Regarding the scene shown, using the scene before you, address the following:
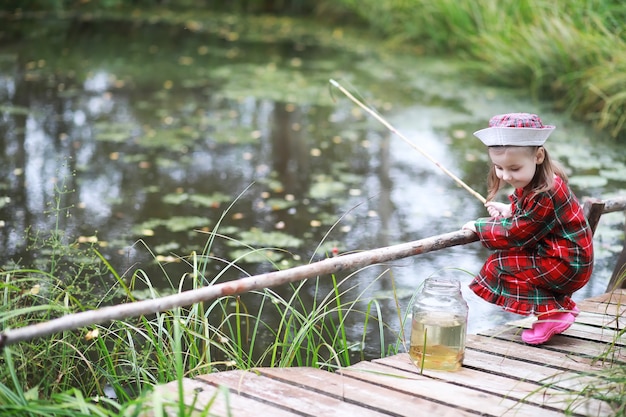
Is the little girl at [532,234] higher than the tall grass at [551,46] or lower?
lower

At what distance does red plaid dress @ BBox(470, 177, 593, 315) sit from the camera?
3.04 metres

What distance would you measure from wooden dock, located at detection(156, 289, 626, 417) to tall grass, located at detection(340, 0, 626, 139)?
4879 mm

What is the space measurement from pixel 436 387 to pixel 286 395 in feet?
1.50

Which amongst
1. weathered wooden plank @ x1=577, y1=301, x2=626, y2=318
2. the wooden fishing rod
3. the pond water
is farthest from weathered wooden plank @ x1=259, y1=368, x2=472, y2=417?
weathered wooden plank @ x1=577, y1=301, x2=626, y2=318

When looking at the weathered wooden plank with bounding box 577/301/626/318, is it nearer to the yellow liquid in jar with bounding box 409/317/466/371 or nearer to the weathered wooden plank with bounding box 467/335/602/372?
the weathered wooden plank with bounding box 467/335/602/372

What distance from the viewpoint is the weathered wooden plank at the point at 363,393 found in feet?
8.29

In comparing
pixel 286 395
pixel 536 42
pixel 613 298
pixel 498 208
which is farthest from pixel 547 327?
pixel 536 42

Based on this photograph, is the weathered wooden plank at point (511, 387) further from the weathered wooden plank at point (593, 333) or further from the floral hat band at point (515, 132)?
the floral hat band at point (515, 132)

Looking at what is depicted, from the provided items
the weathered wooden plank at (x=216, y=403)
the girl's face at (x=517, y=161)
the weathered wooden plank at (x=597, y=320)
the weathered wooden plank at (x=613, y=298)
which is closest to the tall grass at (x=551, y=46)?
the weathered wooden plank at (x=613, y=298)

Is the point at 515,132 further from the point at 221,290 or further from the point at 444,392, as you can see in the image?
the point at 221,290

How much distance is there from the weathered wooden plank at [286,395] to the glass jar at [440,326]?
419 millimetres

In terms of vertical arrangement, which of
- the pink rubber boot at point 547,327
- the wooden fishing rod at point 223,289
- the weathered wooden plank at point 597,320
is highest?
the wooden fishing rod at point 223,289

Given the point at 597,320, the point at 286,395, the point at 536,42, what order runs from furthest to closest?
the point at 536,42, the point at 597,320, the point at 286,395

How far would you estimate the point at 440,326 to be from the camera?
9.47 feet
